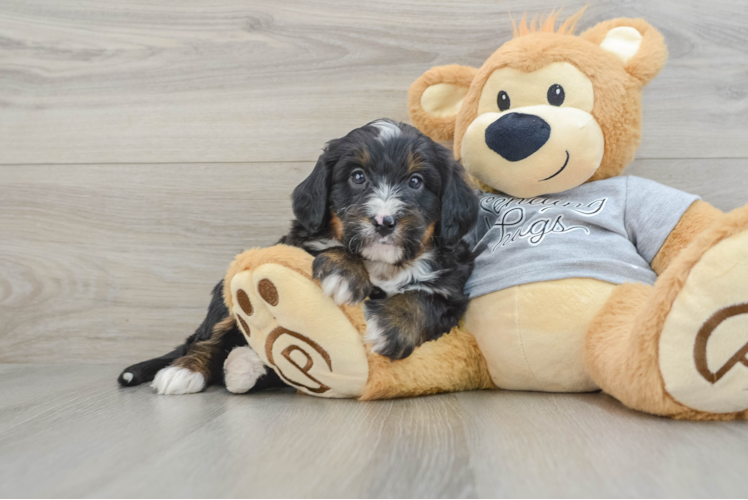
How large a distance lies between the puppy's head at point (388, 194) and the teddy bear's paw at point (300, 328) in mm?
178

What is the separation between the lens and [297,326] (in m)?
1.31

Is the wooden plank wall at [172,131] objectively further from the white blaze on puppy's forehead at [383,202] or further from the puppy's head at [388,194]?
the white blaze on puppy's forehead at [383,202]

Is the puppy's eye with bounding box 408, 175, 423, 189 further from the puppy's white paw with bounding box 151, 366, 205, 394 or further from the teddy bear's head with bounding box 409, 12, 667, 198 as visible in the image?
the puppy's white paw with bounding box 151, 366, 205, 394

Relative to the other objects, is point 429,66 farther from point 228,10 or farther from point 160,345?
point 160,345

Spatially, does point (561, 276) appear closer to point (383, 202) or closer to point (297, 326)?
point (383, 202)

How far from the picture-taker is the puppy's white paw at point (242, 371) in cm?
155

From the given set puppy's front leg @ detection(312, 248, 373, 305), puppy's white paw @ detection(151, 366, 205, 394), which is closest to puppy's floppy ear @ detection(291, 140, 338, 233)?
puppy's front leg @ detection(312, 248, 373, 305)

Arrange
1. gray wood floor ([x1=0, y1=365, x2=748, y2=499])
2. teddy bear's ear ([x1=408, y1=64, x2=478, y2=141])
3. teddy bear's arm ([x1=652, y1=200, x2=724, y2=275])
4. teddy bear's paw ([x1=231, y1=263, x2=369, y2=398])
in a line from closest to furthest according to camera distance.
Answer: gray wood floor ([x1=0, y1=365, x2=748, y2=499]) → teddy bear's paw ([x1=231, y1=263, x2=369, y2=398]) → teddy bear's arm ([x1=652, y1=200, x2=724, y2=275]) → teddy bear's ear ([x1=408, y1=64, x2=478, y2=141])

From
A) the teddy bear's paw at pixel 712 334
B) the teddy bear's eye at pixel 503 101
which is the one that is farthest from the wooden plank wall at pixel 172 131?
the teddy bear's paw at pixel 712 334

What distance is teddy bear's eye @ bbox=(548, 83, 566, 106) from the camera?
1529 millimetres

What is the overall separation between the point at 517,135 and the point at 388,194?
394 millimetres

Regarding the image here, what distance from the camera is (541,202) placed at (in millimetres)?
1611

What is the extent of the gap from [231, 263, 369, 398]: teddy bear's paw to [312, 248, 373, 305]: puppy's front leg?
25 mm

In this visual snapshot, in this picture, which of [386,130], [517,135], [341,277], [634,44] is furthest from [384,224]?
[634,44]
